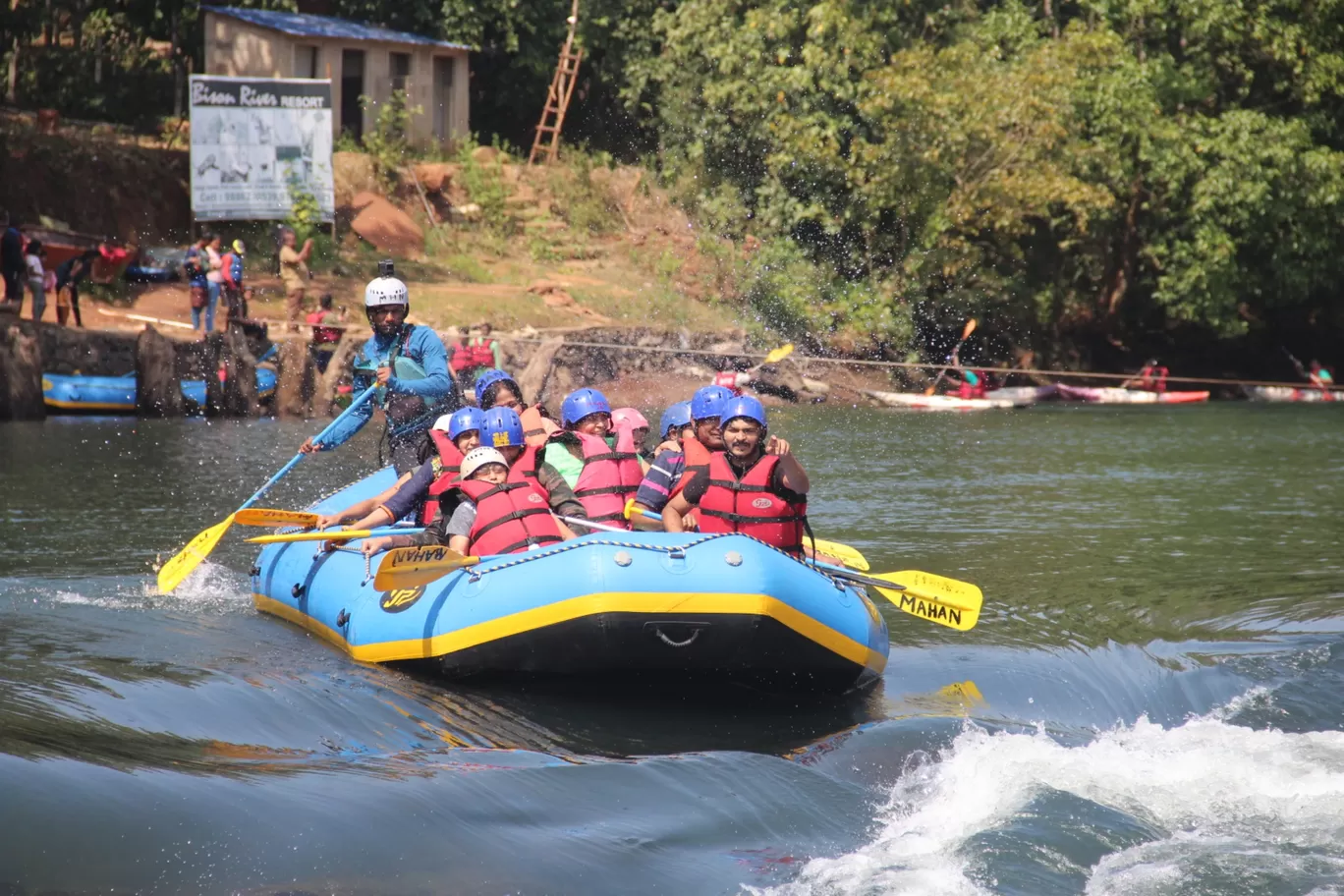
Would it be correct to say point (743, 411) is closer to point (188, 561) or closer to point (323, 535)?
point (323, 535)

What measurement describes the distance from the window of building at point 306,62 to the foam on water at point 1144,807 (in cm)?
2324

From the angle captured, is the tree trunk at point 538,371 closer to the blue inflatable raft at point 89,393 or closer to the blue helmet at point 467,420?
the blue inflatable raft at point 89,393

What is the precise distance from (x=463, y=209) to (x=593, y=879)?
78.8 ft

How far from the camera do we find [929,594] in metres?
8.32

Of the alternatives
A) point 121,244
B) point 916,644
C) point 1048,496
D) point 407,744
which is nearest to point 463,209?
point 121,244

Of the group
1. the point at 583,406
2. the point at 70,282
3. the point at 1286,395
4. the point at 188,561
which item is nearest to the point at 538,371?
the point at 70,282

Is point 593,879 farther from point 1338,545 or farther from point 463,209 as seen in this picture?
point 463,209

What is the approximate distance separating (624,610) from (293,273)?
1779cm

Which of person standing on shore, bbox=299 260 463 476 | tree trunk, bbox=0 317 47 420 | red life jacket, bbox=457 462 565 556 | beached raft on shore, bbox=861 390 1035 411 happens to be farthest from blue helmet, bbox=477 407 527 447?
beached raft on shore, bbox=861 390 1035 411

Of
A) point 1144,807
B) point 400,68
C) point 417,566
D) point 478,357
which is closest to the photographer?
point 1144,807

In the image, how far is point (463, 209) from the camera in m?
28.8

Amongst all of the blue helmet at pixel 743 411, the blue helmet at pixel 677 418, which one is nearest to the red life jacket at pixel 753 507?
the blue helmet at pixel 743 411

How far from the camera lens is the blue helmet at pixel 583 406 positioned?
9.12 metres

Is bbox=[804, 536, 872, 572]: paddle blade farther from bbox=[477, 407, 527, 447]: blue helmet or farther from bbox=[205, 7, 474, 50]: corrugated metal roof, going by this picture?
bbox=[205, 7, 474, 50]: corrugated metal roof
